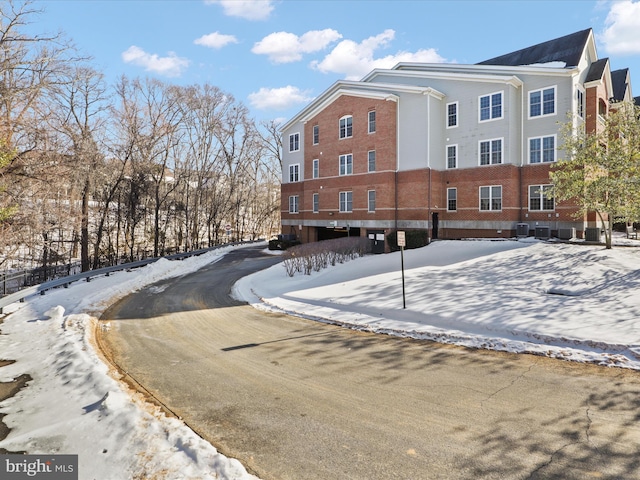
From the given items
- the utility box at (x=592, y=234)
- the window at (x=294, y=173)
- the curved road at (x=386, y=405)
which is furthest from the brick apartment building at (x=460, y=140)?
the curved road at (x=386, y=405)

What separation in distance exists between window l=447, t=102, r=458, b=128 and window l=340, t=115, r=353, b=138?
26.2 feet

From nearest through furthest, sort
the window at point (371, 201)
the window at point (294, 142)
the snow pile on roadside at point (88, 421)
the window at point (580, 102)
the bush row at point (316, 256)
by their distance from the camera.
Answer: the snow pile on roadside at point (88, 421)
the bush row at point (316, 256)
the window at point (580, 102)
the window at point (371, 201)
the window at point (294, 142)

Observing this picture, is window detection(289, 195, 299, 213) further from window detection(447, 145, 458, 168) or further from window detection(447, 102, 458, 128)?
window detection(447, 102, 458, 128)

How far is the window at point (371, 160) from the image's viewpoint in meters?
30.4

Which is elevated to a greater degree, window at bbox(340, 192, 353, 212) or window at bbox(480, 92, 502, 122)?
window at bbox(480, 92, 502, 122)

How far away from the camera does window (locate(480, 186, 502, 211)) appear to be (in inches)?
1027

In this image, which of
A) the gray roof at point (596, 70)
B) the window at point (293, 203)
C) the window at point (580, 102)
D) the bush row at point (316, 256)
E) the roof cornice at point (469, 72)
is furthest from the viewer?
the window at point (293, 203)

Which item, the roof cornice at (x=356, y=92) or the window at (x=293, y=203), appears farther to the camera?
the window at (x=293, y=203)

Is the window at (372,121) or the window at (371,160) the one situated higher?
the window at (372,121)

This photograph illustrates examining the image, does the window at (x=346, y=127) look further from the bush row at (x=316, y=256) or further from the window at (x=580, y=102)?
the window at (x=580, y=102)

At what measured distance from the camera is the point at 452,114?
1120 inches

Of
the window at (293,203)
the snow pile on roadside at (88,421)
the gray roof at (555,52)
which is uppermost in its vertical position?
the gray roof at (555,52)

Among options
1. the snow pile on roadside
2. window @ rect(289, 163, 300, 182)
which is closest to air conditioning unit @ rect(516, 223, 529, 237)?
window @ rect(289, 163, 300, 182)

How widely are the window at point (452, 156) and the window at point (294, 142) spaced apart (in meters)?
15.6
